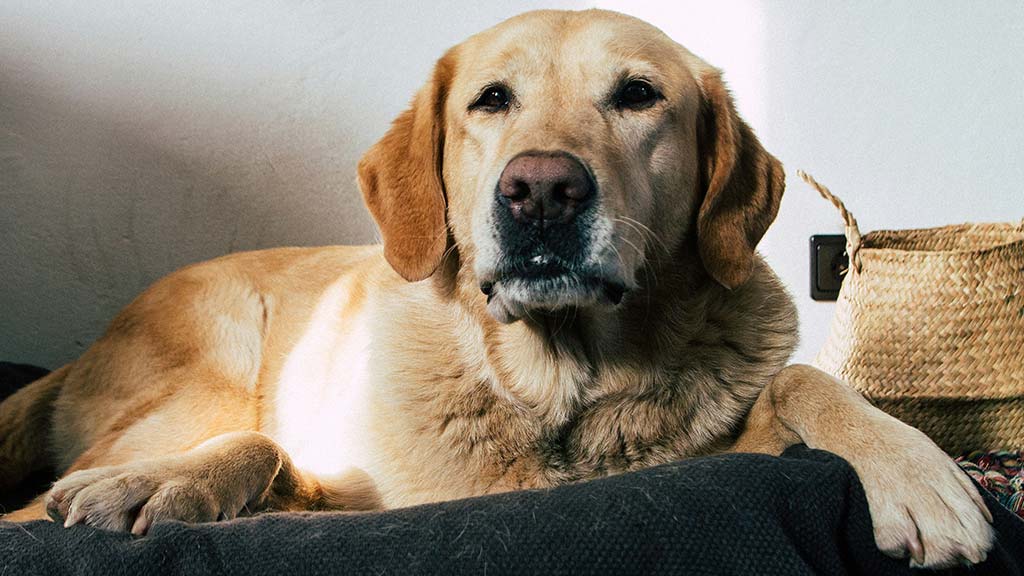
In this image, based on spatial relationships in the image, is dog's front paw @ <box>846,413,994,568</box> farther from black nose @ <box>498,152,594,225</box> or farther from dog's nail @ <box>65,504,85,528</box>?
dog's nail @ <box>65,504,85,528</box>

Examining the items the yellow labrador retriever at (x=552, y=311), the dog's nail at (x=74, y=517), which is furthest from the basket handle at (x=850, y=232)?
the dog's nail at (x=74, y=517)

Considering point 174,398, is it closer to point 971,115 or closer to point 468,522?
point 468,522

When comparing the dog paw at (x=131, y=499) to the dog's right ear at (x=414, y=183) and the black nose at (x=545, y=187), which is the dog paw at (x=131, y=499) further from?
the black nose at (x=545, y=187)

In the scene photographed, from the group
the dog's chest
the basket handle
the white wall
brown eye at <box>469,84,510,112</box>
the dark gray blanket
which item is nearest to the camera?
the dark gray blanket

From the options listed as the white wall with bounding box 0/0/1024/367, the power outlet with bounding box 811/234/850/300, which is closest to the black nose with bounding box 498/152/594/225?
the white wall with bounding box 0/0/1024/367

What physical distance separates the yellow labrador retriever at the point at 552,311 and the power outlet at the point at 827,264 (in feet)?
5.29

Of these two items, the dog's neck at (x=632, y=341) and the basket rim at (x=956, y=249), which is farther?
the basket rim at (x=956, y=249)

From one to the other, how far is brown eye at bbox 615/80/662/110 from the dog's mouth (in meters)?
0.42

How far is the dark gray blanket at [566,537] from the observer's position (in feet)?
3.62

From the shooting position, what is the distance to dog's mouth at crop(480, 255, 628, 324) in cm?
146

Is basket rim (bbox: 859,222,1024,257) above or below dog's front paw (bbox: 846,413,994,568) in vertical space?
below

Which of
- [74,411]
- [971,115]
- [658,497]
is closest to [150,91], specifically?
[74,411]

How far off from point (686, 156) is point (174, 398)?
1.55 meters

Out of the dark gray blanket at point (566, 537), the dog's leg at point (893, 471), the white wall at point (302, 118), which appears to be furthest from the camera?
the white wall at point (302, 118)
